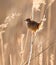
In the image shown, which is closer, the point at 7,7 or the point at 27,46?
the point at 7,7

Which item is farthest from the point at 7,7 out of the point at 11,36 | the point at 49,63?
the point at 49,63

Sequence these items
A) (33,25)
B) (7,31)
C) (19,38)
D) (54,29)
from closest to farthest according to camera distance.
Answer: (33,25) → (7,31) → (19,38) → (54,29)

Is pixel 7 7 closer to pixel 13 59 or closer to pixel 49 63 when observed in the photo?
pixel 13 59

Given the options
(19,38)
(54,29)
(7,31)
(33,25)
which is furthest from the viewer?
(54,29)

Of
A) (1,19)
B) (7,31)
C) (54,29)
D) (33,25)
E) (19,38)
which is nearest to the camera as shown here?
(33,25)

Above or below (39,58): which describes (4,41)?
above

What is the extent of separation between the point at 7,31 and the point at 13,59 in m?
0.30

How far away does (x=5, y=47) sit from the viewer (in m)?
1.73

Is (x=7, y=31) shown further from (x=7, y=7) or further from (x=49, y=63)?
(x=49, y=63)

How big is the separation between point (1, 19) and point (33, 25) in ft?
0.90

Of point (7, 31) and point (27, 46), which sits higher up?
point (7, 31)

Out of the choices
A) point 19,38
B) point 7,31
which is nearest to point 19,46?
point 19,38

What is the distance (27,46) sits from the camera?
1.86m

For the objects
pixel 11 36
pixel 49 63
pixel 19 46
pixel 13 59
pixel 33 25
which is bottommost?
pixel 49 63
